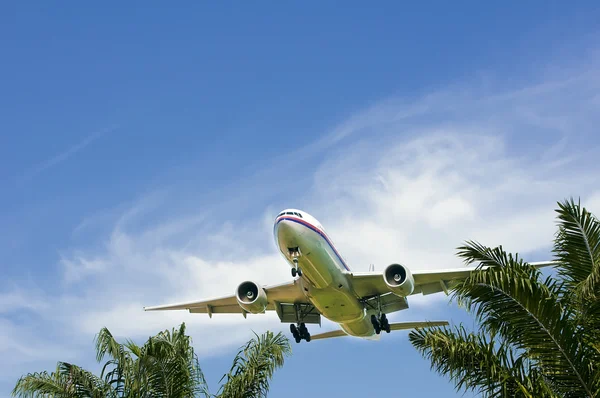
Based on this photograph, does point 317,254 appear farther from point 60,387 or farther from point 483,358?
point 483,358

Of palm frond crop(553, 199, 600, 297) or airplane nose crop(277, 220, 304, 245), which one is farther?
airplane nose crop(277, 220, 304, 245)

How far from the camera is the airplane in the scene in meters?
26.2

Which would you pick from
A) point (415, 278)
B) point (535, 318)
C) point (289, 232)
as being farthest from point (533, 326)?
point (415, 278)

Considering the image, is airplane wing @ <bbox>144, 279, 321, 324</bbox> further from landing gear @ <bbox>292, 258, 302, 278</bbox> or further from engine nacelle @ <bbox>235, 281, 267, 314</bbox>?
landing gear @ <bbox>292, 258, 302, 278</bbox>

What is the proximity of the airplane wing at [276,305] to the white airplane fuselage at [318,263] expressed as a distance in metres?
2.37

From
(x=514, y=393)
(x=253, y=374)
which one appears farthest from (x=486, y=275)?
Answer: (x=253, y=374)

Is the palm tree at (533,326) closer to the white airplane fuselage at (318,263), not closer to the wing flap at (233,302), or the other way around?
the white airplane fuselage at (318,263)

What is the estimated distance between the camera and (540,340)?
9031 mm

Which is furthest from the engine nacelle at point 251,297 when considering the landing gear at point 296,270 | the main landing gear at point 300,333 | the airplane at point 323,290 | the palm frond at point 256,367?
the palm frond at point 256,367

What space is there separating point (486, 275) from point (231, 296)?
24495 mm

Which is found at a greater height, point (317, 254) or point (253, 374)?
point (317, 254)

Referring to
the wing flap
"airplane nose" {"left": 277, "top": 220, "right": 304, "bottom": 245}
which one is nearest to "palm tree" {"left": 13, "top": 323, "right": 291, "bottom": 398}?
"airplane nose" {"left": 277, "top": 220, "right": 304, "bottom": 245}

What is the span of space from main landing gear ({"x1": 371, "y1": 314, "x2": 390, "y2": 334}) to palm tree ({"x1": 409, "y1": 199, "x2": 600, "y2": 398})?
21631mm

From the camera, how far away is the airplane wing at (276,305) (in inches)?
1227
